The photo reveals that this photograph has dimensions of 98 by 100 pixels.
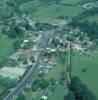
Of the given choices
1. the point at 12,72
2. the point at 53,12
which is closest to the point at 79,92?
the point at 12,72

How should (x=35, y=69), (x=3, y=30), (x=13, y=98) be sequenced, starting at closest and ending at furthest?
1. (x=13, y=98)
2. (x=35, y=69)
3. (x=3, y=30)

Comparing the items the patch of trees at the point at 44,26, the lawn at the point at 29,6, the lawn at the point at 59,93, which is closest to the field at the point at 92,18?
the patch of trees at the point at 44,26

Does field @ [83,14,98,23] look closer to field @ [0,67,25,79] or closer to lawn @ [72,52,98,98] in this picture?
lawn @ [72,52,98,98]

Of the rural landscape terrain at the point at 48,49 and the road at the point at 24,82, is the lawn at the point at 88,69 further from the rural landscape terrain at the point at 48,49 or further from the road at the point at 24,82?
the road at the point at 24,82

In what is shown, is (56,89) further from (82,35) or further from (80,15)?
(80,15)

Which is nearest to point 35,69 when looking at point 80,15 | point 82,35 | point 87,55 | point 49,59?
point 49,59

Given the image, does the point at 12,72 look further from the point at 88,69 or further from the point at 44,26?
the point at 44,26
